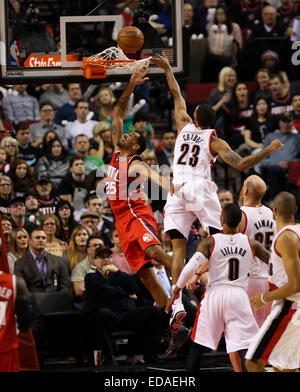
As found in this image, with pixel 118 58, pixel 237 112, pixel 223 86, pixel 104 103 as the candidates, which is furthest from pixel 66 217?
pixel 223 86

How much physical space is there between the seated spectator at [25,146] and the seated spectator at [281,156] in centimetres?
342

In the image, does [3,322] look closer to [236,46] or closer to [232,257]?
[232,257]

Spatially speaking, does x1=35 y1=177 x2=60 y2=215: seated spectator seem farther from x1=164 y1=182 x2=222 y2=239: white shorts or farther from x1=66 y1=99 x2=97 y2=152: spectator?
x1=164 y1=182 x2=222 y2=239: white shorts

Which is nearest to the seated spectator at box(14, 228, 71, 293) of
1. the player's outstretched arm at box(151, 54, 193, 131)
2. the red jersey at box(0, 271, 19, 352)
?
the player's outstretched arm at box(151, 54, 193, 131)

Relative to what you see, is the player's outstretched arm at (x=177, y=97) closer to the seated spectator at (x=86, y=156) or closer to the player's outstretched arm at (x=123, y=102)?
the player's outstretched arm at (x=123, y=102)

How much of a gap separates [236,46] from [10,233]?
252 inches

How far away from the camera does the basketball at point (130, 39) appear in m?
8.67

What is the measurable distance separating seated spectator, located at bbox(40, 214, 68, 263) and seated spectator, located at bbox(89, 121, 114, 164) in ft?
6.58

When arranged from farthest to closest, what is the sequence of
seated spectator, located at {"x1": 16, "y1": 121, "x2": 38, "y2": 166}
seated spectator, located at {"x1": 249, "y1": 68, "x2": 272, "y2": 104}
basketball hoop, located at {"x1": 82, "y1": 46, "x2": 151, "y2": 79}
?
seated spectator, located at {"x1": 249, "y1": 68, "x2": 272, "y2": 104} → seated spectator, located at {"x1": 16, "y1": 121, "x2": 38, "y2": 166} → basketball hoop, located at {"x1": 82, "y1": 46, "x2": 151, "y2": 79}

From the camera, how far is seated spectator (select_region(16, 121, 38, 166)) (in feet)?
40.5

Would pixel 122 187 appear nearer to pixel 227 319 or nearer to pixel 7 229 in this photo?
pixel 227 319

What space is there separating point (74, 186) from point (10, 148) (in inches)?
41.9

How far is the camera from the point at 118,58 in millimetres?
8898

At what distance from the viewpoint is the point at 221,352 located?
10266 mm
